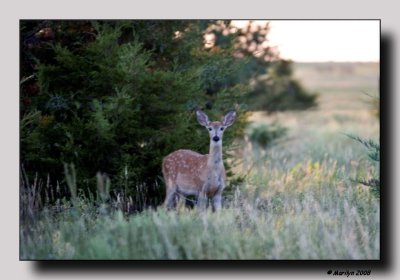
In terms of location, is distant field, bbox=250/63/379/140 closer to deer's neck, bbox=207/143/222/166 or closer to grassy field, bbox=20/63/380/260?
grassy field, bbox=20/63/380/260

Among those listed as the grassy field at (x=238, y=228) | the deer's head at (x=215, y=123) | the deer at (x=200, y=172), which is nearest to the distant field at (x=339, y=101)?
the grassy field at (x=238, y=228)

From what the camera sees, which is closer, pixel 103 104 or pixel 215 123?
pixel 215 123

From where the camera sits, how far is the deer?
9742mm

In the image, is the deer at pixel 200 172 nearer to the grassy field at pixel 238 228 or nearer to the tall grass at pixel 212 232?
the grassy field at pixel 238 228

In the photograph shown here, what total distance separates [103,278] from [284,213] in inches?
→ 69.1

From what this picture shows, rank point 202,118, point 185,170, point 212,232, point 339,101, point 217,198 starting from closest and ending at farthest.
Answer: point 212,232 → point 202,118 → point 217,198 → point 185,170 → point 339,101

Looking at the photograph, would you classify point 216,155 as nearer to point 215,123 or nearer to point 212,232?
point 215,123

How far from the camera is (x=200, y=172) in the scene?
9.98 meters

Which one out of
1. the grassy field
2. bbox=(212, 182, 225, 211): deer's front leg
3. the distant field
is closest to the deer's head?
bbox=(212, 182, 225, 211): deer's front leg

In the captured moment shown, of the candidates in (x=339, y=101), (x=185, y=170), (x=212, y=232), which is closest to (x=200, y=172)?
(x=185, y=170)

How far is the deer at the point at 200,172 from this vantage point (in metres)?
9.74

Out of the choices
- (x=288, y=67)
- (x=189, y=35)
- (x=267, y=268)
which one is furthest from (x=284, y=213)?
(x=288, y=67)

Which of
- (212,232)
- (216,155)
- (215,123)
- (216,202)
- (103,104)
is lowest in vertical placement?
(212,232)

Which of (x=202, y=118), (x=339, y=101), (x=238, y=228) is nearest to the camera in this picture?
(x=238, y=228)
